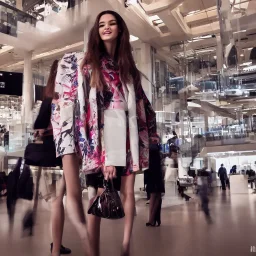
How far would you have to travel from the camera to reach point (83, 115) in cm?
138

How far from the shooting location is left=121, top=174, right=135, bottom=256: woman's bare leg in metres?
1.44

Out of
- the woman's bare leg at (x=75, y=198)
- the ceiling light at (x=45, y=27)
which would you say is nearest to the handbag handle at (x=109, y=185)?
the woman's bare leg at (x=75, y=198)

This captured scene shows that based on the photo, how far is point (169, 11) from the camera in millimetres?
1624

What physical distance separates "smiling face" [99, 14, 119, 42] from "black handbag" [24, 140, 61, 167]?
1.91 feet

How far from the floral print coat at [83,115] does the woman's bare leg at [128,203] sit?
0.06 meters

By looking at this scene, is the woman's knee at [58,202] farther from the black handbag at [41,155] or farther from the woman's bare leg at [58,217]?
the black handbag at [41,155]

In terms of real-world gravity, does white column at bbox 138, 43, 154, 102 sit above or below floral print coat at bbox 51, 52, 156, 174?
above

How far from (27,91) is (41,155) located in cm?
43

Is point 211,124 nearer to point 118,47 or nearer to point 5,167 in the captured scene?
point 118,47

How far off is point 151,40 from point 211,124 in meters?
0.54

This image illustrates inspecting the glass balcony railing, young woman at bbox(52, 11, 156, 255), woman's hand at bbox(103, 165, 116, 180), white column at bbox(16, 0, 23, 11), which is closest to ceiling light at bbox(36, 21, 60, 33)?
the glass balcony railing

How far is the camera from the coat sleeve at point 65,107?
4.59 ft

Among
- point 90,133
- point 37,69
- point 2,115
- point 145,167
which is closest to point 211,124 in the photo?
point 145,167

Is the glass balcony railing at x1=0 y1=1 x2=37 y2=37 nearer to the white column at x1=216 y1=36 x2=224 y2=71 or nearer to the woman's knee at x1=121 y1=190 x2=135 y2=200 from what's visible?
the white column at x1=216 y1=36 x2=224 y2=71
